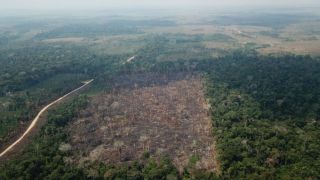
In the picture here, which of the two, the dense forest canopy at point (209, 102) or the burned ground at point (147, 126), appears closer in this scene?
the dense forest canopy at point (209, 102)

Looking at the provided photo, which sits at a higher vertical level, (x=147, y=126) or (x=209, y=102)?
(x=209, y=102)

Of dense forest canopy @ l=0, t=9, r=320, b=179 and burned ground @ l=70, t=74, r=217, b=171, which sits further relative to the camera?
burned ground @ l=70, t=74, r=217, b=171

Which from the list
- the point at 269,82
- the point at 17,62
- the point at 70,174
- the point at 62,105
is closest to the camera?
the point at 70,174

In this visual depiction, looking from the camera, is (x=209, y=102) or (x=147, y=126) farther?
(x=209, y=102)

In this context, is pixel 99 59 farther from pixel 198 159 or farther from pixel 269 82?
pixel 198 159

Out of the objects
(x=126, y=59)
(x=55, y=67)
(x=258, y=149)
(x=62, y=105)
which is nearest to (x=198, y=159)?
(x=258, y=149)

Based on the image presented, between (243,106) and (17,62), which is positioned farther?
(17,62)

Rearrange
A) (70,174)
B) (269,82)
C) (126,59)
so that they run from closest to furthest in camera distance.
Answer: (70,174) → (269,82) → (126,59)

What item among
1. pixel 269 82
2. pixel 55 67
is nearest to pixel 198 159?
pixel 269 82
